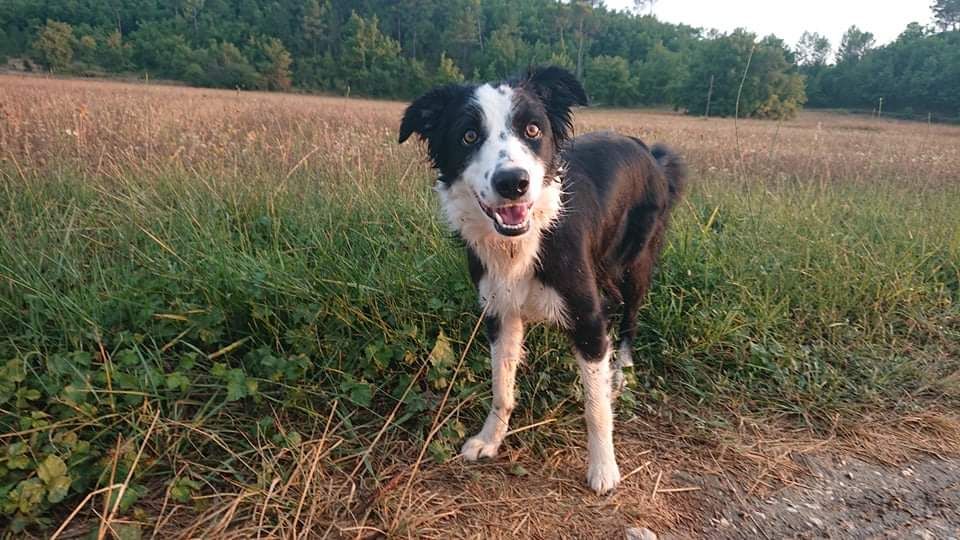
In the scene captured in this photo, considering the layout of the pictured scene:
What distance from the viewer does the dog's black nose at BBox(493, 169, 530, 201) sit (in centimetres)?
200

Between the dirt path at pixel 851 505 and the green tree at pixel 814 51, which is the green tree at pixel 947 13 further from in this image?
the dirt path at pixel 851 505

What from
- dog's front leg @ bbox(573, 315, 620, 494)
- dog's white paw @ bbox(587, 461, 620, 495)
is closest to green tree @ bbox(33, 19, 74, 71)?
dog's front leg @ bbox(573, 315, 620, 494)

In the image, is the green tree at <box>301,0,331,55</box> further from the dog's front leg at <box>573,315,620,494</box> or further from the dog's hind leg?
the dog's front leg at <box>573,315,620,494</box>

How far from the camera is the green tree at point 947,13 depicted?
56.4 m

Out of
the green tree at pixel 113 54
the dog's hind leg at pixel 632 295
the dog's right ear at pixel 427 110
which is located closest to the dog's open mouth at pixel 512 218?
the dog's right ear at pixel 427 110

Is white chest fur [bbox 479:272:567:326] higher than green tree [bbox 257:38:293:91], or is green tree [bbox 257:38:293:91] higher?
green tree [bbox 257:38:293:91]

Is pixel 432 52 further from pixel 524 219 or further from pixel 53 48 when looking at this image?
pixel 524 219

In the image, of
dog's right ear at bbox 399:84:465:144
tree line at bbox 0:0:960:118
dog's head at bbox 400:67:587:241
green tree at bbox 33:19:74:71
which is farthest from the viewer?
tree line at bbox 0:0:960:118

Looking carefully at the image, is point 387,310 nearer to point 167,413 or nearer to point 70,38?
point 167,413

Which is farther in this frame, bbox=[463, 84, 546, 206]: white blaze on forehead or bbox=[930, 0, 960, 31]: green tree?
bbox=[930, 0, 960, 31]: green tree

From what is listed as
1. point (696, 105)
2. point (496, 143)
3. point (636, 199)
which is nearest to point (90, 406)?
point (496, 143)

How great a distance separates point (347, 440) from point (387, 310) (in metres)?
0.78

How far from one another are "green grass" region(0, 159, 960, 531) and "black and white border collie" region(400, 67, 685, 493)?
324 millimetres

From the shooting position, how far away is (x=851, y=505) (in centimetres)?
213
